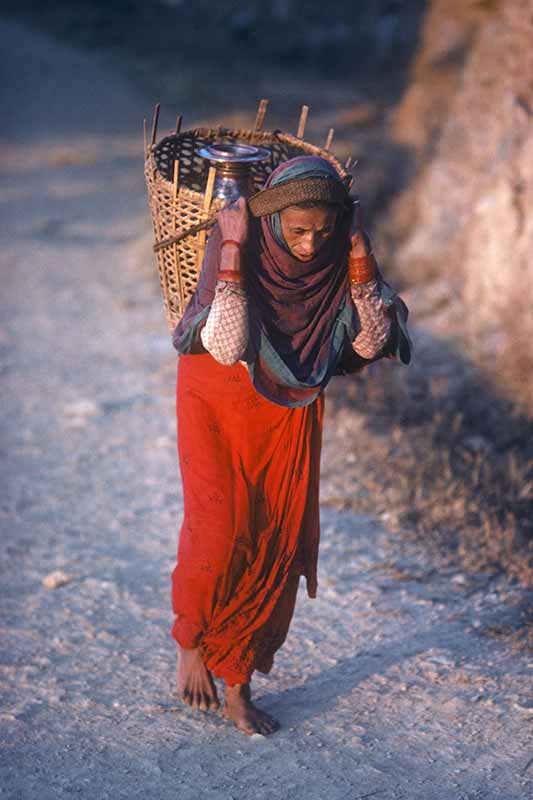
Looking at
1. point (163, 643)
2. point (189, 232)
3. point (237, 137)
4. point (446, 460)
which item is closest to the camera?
point (189, 232)

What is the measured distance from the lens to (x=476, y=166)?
8.04 metres

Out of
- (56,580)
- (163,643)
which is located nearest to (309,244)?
(163,643)

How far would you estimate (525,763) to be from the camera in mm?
3184

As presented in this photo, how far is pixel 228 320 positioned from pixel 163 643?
169cm

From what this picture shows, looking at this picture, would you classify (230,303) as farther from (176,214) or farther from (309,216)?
(176,214)

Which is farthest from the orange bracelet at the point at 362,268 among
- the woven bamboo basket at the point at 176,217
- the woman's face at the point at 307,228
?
the woven bamboo basket at the point at 176,217

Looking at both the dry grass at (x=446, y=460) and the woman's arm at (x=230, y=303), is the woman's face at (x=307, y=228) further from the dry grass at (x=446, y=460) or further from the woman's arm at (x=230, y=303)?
the dry grass at (x=446, y=460)

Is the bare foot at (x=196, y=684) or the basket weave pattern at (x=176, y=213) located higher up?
the basket weave pattern at (x=176, y=213)

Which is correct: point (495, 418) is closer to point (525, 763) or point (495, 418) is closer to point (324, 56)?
point (525, 763)

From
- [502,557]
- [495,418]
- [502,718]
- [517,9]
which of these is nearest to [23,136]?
[517,9]

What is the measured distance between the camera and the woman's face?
275 centimetres

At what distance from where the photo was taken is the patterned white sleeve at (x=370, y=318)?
295 centimetres

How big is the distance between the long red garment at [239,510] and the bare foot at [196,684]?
135mm

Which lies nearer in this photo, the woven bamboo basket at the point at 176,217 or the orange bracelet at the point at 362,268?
the orange bracelet at the point at 362,268
